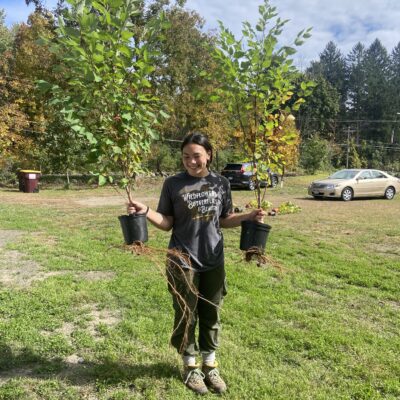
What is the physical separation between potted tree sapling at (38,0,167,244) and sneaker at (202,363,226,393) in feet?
3.59

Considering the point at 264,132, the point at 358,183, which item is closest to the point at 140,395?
the point at 264,132

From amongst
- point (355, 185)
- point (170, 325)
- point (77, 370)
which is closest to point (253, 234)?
point (170, 325)

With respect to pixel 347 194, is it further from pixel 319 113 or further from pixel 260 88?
pixel 319 113

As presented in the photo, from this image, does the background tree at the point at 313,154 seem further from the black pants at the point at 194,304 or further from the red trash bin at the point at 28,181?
the black pants at the point at 194,304

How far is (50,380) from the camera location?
2.92 metres

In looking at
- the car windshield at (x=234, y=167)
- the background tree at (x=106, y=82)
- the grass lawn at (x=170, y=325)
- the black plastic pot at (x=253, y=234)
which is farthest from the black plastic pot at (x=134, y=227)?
the car windshield at (x=234, y=167)

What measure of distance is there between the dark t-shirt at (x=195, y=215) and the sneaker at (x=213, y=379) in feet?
2.55

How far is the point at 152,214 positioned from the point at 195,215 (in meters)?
0.30

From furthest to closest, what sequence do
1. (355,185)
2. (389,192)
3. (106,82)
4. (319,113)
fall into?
(319,113), (389,192), (355,185), (106,82)

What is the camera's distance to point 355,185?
16.5 m

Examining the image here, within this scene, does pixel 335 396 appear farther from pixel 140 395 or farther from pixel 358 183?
pixel 358 183

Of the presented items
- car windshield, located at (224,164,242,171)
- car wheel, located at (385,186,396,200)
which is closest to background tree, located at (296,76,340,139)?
car windshield, located at (224,164,242,171)

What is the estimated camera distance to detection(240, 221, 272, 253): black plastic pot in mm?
3020

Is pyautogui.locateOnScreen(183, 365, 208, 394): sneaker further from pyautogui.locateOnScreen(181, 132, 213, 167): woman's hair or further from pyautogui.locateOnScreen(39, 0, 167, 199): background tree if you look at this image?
pyautogui.locateOnScreen(181, 132, 213, 167): woman's hair
